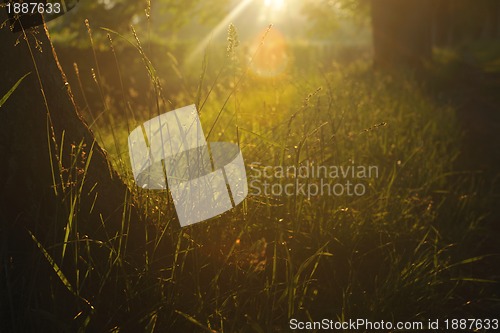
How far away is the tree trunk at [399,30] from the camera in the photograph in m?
11.3

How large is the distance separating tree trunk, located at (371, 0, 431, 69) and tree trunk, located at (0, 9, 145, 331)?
9950mm

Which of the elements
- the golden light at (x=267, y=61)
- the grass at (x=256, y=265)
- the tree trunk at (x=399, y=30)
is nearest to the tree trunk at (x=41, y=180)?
the grass at (x=256, y=265)

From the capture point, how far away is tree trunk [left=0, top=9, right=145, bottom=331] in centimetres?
177

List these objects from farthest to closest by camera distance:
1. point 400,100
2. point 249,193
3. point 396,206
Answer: point 400,100 → point 396,206 → point 249,193

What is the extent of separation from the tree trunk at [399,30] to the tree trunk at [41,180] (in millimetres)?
9950

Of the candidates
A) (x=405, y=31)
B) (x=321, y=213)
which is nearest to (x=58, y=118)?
(x=321, y=213)

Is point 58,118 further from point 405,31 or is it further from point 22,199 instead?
point 405,31

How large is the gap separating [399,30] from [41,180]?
35.0ft

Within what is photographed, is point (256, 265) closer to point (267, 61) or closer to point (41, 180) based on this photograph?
point (41, 180)

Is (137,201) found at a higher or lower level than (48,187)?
lower

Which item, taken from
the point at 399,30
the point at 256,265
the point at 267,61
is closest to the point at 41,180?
the point at 256,265

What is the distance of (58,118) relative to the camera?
6.59ft

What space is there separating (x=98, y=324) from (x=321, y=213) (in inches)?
44.2

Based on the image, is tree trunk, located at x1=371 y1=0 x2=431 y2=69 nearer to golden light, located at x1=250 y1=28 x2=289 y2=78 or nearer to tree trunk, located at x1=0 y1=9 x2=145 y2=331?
golden light, located at x1=250 y1=28 x2=289 y2=78
